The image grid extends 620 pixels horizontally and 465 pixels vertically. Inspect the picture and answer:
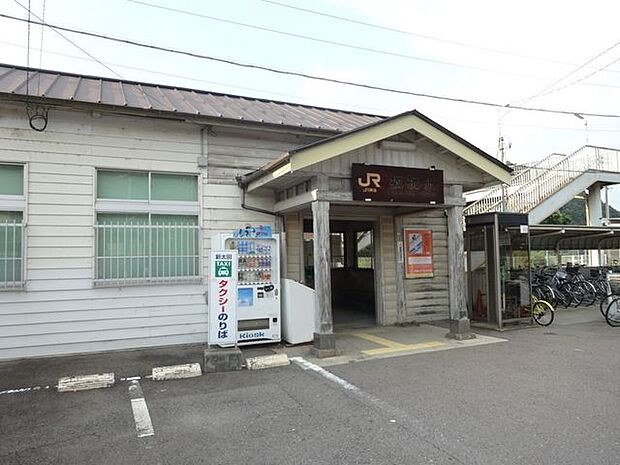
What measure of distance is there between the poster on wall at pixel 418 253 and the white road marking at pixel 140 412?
6117mm

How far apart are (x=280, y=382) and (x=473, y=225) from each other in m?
6.17

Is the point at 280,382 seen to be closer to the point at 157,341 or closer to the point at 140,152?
the point at 157,341

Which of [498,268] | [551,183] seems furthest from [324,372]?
[551,183]

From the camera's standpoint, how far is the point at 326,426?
3.94 m

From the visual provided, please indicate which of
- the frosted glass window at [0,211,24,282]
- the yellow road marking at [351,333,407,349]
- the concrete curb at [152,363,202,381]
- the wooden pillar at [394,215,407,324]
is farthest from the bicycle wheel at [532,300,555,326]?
the frosted glass window at [0,211,24,282]

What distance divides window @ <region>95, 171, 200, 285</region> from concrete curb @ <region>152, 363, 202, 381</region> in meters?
2.11

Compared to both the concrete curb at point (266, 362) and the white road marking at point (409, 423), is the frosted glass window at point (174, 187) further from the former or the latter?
the white road marking at point (409, 423)

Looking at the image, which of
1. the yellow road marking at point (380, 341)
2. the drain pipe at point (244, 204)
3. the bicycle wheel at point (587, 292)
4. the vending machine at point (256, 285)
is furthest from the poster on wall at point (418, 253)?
the bicycle wheel at point (587, 292)

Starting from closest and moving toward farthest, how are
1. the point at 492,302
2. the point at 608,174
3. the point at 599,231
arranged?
the point at 492,302
the point at 599,231
the point at 608,174

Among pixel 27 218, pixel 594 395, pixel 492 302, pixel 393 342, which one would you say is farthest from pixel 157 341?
pixel 492 302

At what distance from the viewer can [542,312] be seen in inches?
367

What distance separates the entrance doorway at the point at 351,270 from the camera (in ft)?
32.1

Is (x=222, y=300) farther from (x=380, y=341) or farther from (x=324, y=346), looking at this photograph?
(x=380, y=341)

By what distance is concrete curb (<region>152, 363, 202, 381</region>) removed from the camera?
549cm
